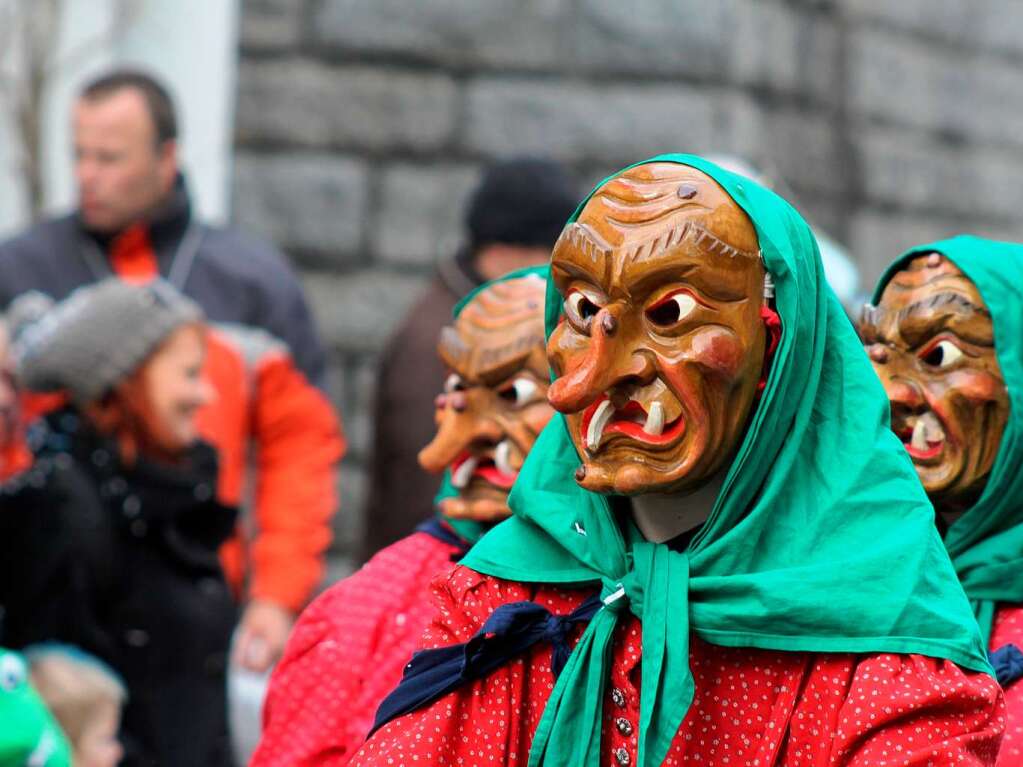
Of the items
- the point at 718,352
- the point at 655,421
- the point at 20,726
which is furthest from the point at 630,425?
the point at 20,726

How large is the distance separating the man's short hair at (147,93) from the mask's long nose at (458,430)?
9.01ft

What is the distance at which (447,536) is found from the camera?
366 centimetres

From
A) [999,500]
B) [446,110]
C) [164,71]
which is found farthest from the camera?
[164,71]

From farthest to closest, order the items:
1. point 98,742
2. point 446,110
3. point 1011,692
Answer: point 446,110, point 98,742, point 1011,692

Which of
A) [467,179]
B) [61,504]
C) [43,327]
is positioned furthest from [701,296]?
[467,179]

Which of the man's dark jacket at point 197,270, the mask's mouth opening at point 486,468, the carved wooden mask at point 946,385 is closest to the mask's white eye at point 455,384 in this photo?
the mask's mouth opening at point 486,468

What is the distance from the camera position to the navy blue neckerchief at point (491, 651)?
2.69 meters

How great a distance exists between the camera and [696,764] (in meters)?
2.62

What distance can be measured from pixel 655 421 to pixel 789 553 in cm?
22

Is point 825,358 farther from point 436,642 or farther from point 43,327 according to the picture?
point 43,327

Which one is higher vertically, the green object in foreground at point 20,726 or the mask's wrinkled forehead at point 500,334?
the mask's wrinkled forehead at point 500,334

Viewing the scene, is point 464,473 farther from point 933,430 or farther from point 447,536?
point 933,430

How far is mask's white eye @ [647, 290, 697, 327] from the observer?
8.59ft

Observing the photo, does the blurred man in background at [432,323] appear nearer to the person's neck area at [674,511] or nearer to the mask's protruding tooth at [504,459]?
the mask's protruding tooth at [504,459]
